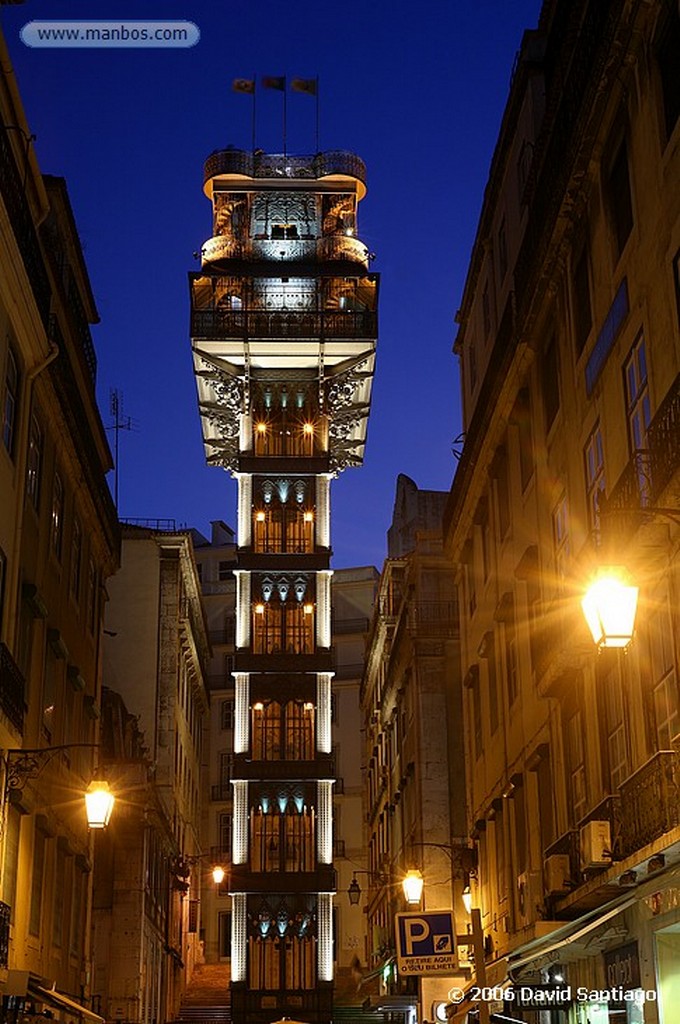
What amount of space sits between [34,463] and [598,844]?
13.4m

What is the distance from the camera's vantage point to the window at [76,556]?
1225 inches

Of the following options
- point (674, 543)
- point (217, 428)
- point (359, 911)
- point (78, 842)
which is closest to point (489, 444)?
point (78, 842)

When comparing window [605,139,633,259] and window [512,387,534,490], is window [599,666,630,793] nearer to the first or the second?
window [605,139,633,259]

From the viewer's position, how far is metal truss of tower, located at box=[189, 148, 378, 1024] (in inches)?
2290

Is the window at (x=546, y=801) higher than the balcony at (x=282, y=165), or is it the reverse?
the balcony at (x=282, y=165)

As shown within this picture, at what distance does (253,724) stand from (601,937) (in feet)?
143

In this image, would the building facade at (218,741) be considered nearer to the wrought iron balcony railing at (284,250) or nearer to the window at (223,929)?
the window at (223,929)

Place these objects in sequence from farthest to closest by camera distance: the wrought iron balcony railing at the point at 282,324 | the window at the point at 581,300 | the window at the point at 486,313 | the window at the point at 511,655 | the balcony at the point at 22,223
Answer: the wrought iron balcony railing at the point at 282,324, the window at the point at 486,313, the window at the point at 511,655, the window at the point at 581,300, the balcony at the point at 22,223

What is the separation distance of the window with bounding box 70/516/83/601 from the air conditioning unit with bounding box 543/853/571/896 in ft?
45.7

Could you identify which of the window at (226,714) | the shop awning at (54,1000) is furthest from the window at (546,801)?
the window at (226,714)

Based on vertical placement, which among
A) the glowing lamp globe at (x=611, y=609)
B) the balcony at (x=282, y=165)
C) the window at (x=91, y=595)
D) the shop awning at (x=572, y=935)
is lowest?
the shop awning at (x=572, y=935)

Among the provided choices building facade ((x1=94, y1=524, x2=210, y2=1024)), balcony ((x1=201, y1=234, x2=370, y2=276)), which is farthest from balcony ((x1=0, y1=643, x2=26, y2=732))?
balcony ((x1=201, y1=234, x2=370, y2=276))

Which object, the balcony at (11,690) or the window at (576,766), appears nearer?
the balcony at (11,690)

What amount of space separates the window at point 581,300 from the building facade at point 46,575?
8517 mm
